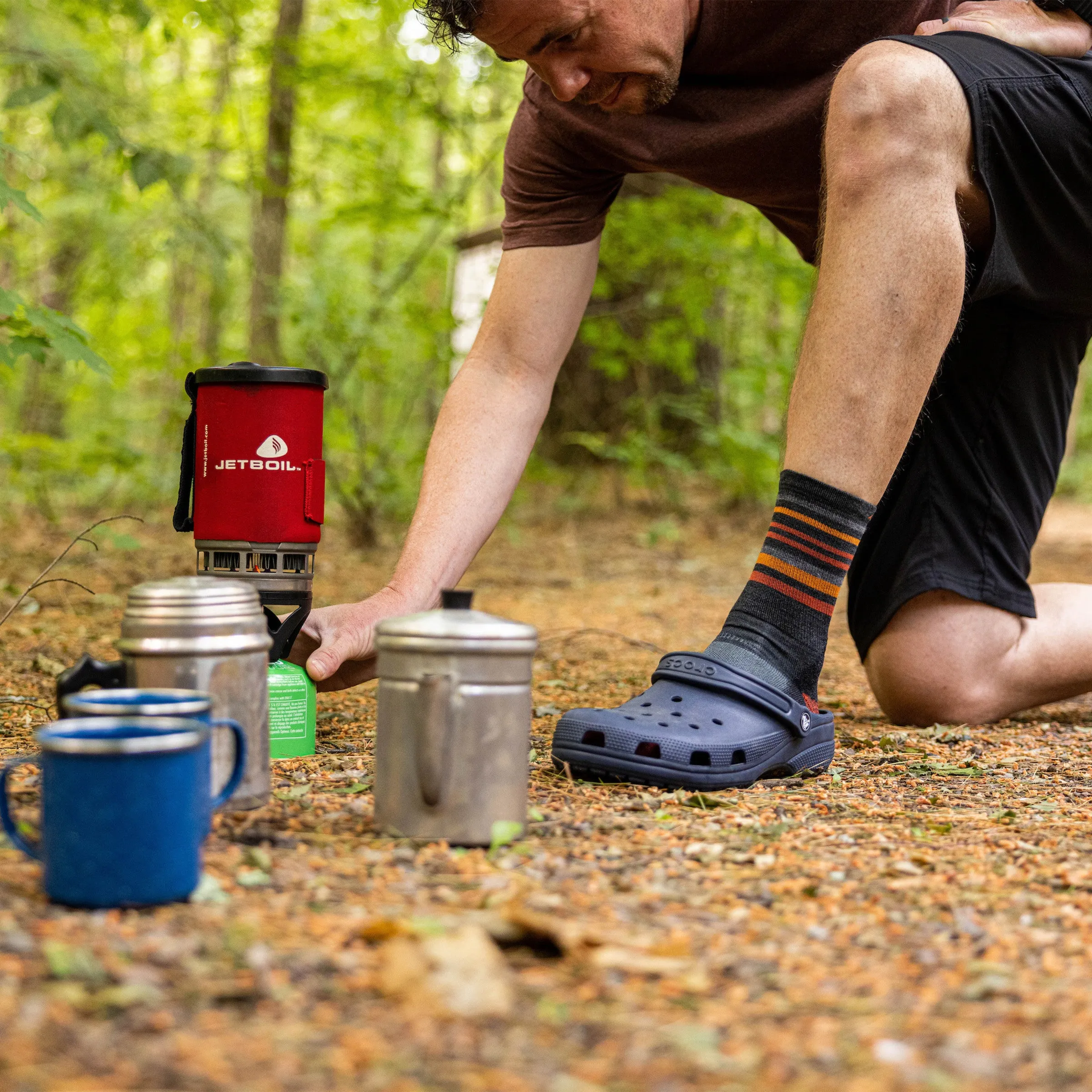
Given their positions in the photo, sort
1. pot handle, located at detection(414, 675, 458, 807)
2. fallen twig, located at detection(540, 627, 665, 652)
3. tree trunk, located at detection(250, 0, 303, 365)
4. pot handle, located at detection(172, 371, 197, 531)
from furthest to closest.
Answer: tree trunk, located at detection(250, 0, 303, 365) → fallen twig, located at detection(540, 627, 665, 652) → pot handle, located at detection(172, 371, 197, 531) → pot handle, located at detection(414, 675, 458, 807)

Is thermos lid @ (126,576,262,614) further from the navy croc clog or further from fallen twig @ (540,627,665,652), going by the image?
fallen twig @ (540,627,665,652)

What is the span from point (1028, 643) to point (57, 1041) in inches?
83.2

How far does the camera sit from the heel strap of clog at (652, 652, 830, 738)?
5.60 ft

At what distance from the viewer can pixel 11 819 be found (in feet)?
3.98

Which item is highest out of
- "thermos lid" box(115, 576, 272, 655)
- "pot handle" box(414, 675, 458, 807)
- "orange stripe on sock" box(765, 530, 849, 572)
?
"orange stripe on sock" box(765, 530, 849, 572)

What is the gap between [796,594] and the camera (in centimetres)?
176

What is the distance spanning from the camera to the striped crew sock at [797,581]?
5.76 ft

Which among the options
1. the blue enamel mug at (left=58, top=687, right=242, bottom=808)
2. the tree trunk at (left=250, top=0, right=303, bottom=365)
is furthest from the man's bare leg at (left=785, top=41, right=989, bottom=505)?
the tree trunk at (left=250, top=0, right=303, bottom=365)

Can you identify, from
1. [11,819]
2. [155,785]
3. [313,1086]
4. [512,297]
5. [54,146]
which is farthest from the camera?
[54,146]

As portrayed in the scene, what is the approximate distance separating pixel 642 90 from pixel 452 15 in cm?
39

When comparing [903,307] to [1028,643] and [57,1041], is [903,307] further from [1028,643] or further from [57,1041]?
[57,1041]

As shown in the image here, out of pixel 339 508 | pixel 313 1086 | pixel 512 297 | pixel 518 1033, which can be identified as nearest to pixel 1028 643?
pixel 512 297

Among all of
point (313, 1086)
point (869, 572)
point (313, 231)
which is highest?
point (313, 231)

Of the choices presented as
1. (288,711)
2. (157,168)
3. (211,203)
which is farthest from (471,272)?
(288,711)
